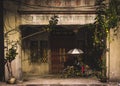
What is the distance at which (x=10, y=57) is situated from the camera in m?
16.5

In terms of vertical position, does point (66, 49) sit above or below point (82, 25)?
below

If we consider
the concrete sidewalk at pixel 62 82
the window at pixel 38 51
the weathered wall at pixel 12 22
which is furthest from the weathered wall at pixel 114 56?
the weathered wall at pixel 12 22

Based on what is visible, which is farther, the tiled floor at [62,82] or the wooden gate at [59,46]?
the wooden gate at [59,46]

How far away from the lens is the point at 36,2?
56.0 ft

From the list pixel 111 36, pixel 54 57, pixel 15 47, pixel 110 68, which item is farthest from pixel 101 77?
pixel 15 47

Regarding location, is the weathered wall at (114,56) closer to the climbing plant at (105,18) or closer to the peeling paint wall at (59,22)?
the peeling paint wall at (59,22)

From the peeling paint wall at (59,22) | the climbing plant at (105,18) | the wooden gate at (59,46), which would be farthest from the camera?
the wooden gate at (59,46)

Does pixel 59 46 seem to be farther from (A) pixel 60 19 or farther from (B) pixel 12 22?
(B) pixel 12 22

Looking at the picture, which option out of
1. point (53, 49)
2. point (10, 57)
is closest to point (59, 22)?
point (53, 49)

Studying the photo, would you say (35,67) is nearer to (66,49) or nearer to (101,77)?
(66,49)

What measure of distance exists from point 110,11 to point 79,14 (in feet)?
5.65

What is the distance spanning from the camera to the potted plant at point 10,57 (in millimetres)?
16578

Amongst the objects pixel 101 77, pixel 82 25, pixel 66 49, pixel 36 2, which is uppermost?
pixel 36 2

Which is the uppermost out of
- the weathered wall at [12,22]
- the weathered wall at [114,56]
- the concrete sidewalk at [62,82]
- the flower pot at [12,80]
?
the weathered wall at [12,22]
